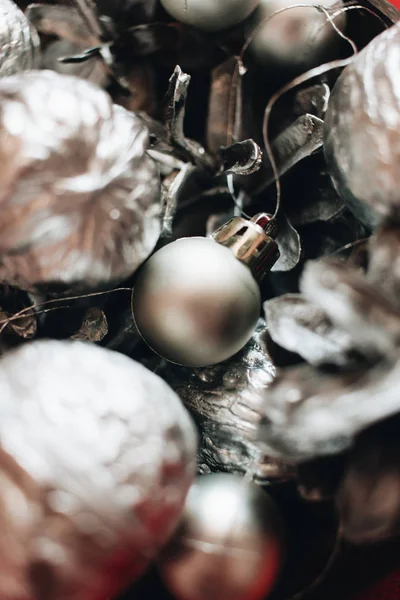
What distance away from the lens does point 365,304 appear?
232 mm

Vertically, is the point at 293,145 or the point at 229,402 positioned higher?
the point at 293,145

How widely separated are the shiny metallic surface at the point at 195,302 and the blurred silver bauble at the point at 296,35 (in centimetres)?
15

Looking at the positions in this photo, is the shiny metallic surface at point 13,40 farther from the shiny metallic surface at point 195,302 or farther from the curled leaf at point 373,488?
the curled leaf at point 373,488

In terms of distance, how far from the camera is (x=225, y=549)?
291 mm

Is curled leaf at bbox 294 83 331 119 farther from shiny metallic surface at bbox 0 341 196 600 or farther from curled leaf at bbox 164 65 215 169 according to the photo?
shiny metallic surface at bbox 0 341 196 600

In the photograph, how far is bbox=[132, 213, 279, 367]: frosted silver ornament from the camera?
32cm

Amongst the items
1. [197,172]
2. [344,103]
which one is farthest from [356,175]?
[197,172]

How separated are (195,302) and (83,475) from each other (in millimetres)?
107

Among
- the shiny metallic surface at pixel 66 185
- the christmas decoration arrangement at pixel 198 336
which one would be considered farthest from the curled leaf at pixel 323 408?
the shiny metallic surface at pixel 66 185

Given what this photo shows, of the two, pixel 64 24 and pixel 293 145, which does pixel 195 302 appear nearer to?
pixel 293 145

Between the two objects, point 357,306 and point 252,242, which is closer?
point 357,306

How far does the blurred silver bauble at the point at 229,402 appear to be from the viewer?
35 centimetres

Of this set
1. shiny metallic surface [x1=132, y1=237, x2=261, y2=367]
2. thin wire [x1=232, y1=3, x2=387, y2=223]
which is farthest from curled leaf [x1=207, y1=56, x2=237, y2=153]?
shiny metallic surface [x1=132, y1=237, x2=261, y2=367]

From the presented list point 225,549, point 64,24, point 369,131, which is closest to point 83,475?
point 225,549
